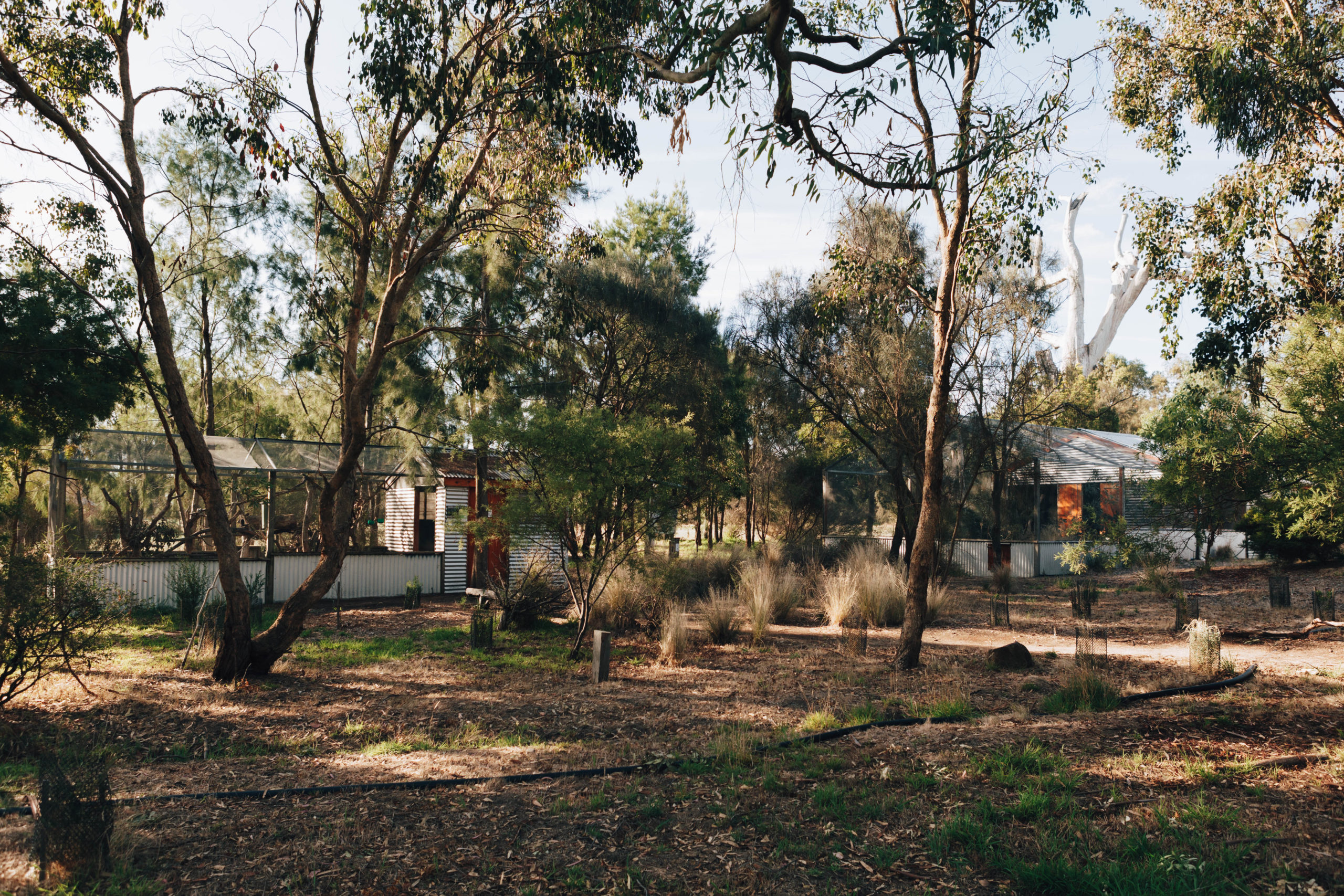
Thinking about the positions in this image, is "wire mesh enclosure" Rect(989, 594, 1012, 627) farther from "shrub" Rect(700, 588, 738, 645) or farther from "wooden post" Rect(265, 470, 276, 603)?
"wooden post" Rect(265, 470, 276, 603)

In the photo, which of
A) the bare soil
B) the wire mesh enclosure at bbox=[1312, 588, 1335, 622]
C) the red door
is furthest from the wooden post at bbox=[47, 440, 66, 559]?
the wire mesh enclosure at bbox=[1312, 588, 1335, 622]

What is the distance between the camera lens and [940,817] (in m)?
3.99

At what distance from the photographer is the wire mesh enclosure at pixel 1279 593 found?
12203mm

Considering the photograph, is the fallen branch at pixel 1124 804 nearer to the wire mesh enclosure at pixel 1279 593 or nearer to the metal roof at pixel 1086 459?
the wire mesh enclosure at pixel 1279 593

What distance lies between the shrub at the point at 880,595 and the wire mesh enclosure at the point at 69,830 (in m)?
9.63

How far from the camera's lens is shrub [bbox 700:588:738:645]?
34.2ft

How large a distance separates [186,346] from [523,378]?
936cm

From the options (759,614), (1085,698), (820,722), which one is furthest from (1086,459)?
(820,722)

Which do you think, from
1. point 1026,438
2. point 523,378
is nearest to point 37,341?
point 523,378

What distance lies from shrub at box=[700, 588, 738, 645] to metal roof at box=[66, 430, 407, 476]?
7752 millimetres

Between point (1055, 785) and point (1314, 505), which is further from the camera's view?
point (1314, 505)

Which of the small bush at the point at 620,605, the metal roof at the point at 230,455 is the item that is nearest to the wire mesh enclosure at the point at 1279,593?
the small bush at the point at 620,605

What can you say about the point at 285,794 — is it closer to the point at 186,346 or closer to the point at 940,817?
the point at 940,817

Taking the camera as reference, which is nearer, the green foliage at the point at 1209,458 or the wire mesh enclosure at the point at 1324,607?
the wire mesh enclosure at the point at 1324,607
